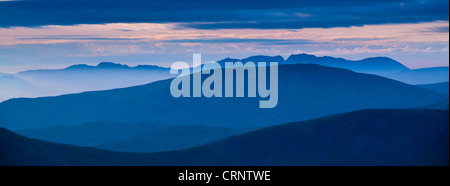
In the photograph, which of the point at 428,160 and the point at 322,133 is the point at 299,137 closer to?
the point at 322,133

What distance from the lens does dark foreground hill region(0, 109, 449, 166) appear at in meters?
85.7

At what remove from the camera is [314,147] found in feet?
318

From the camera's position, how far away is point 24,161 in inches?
3209

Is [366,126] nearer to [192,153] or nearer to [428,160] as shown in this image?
[428,160]

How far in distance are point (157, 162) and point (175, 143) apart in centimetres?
7538

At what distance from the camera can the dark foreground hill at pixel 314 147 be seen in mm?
85688

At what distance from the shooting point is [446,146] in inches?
3337

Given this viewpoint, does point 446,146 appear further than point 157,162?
No
